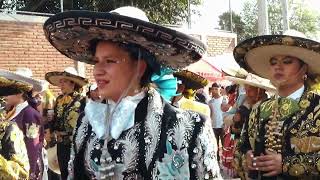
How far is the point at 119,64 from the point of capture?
9.35ft

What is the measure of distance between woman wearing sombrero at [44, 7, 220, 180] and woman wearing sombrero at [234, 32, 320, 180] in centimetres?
122

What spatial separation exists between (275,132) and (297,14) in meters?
53.0

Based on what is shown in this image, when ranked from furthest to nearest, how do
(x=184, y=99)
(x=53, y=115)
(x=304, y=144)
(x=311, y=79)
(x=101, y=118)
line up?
(x=53, y=115) < (x=184, y=99) < (x=311, y=79) < (x=304, y=144) < (x=101, y=118)

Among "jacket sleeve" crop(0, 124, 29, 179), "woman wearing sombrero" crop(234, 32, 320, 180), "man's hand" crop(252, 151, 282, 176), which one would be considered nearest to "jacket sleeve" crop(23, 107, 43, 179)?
"jacket sleeve" crop(0, 124, 29, 179)

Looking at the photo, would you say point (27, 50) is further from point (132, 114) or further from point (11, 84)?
point (132, 114)

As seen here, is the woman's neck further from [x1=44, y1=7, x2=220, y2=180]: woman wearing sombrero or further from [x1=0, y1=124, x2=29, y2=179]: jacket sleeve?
[x1=0, y1=124, x2=29, y2=179]: jacket sleeve

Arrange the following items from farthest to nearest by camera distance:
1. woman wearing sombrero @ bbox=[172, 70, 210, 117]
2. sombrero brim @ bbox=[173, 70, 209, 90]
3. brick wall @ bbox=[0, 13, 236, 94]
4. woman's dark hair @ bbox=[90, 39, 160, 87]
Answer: brick wall @ bbox=[0, 13, 236, 94]
sombrero brim @ bbox=[173, 70, 209, 90]
woman wearing sombrero @ bbox=[172, 70, 210, 117]
woman's dark hair @ bbox=[90, 39, 160, 87]

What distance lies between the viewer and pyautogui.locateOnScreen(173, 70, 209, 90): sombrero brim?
23.7 feet

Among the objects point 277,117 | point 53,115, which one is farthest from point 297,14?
point 277,117

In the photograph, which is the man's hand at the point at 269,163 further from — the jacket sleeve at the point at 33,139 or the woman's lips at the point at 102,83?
the jacket sleeve at the point at 33,139

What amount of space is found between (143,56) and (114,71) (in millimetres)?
205

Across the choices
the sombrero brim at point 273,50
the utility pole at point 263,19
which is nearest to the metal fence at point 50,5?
the utility pole at point 263,19

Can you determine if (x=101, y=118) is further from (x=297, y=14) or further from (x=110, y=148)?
(x=297, y=14)

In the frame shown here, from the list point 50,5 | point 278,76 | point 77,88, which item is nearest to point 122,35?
point 278,76
